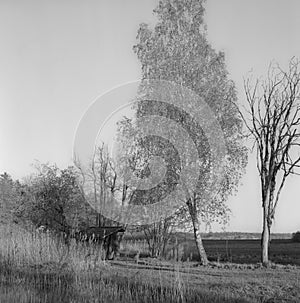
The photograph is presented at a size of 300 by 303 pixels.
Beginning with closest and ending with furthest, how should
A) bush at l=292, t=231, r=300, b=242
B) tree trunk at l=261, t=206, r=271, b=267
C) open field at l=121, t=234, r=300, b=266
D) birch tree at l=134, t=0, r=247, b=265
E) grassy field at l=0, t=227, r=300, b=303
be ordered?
grassy field at l=0, t=227, r=300, b=303 < open field at l=121, t=234, r=300, b=266 < birch tree at l=134, t=0, r=247, b=265 < tree trunk at l=261, t=206, r=271, b=267 < bush at l=292, t=231, r=300, b=242

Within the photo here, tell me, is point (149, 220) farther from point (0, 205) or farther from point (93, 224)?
point (0, 205)

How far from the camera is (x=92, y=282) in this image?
1190 cm

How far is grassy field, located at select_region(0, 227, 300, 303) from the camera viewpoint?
35.2 feet

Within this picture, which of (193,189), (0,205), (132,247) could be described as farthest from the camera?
(0,205)

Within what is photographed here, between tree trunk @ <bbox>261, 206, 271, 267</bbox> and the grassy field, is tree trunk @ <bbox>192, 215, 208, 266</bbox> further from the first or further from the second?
the grassy field

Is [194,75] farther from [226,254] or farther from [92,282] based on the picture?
[92,282]

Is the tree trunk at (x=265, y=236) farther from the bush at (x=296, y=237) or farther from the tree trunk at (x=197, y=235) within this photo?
the bush at (x=296, y=237)

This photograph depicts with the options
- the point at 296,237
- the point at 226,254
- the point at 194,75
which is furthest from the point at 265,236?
the point at 296,237

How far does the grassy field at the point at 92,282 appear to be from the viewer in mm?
10718

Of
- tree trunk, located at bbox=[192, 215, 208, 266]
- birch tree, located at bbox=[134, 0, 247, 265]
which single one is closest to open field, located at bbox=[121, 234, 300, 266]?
tree trunk, located at bbox=[192, 215, 208, 266]

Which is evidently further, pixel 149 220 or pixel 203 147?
pixel 149 220

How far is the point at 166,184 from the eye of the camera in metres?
21.2

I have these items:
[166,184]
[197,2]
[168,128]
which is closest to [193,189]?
[166,184]

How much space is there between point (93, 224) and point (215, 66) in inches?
608
